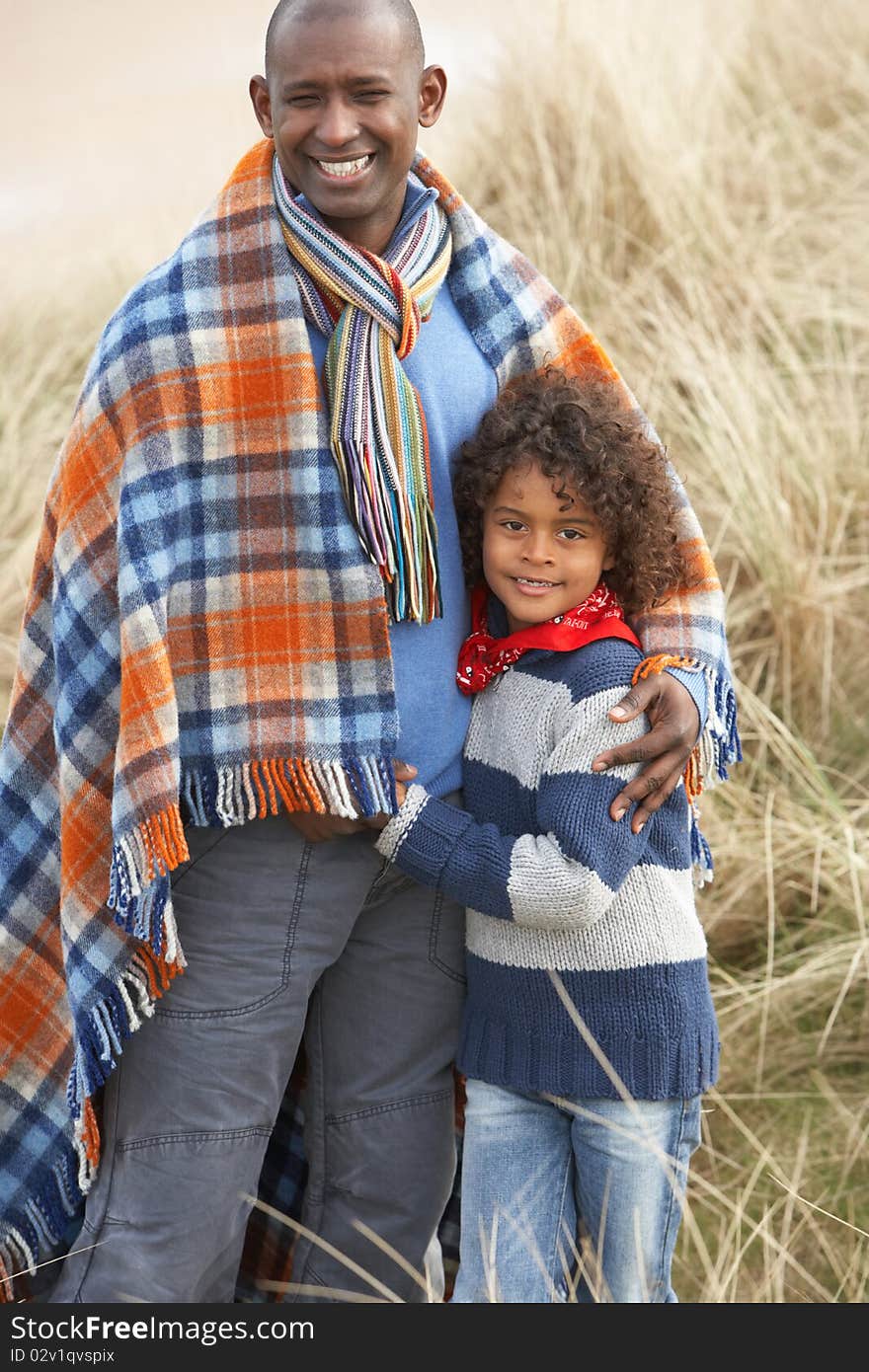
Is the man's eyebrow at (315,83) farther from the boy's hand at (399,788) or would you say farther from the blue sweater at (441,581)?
the boy's hand at (399,788)

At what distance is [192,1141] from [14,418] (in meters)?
2.93

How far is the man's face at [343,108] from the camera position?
1898 millimetres

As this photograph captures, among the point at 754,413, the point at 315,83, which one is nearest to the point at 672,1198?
the point at 315,83

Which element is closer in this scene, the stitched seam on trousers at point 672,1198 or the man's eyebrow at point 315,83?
the man's eyebrow at point 315,83

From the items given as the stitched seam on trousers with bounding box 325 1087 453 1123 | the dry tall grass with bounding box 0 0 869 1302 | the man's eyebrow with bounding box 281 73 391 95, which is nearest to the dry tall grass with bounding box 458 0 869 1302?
the dry tall grass with bounding box 0 0 869 1302

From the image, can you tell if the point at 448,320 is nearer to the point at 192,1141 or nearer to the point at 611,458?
the point at 611,458

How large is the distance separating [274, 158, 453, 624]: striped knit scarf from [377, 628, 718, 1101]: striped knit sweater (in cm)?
24

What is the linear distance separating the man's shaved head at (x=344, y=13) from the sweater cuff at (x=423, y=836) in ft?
3.40

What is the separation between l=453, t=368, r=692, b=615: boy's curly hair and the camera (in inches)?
78.6

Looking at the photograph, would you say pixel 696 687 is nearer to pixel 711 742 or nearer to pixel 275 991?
pixel 711 742

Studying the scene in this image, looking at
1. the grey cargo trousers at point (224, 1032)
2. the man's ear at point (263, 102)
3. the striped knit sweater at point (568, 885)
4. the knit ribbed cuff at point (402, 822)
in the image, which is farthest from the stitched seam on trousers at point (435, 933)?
the man's ear at point (263, 102)

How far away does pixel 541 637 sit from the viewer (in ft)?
6.75

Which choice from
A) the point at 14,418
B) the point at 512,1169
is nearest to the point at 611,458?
the point at 512,1169

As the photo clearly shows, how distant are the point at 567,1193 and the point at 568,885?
0.54 metres
